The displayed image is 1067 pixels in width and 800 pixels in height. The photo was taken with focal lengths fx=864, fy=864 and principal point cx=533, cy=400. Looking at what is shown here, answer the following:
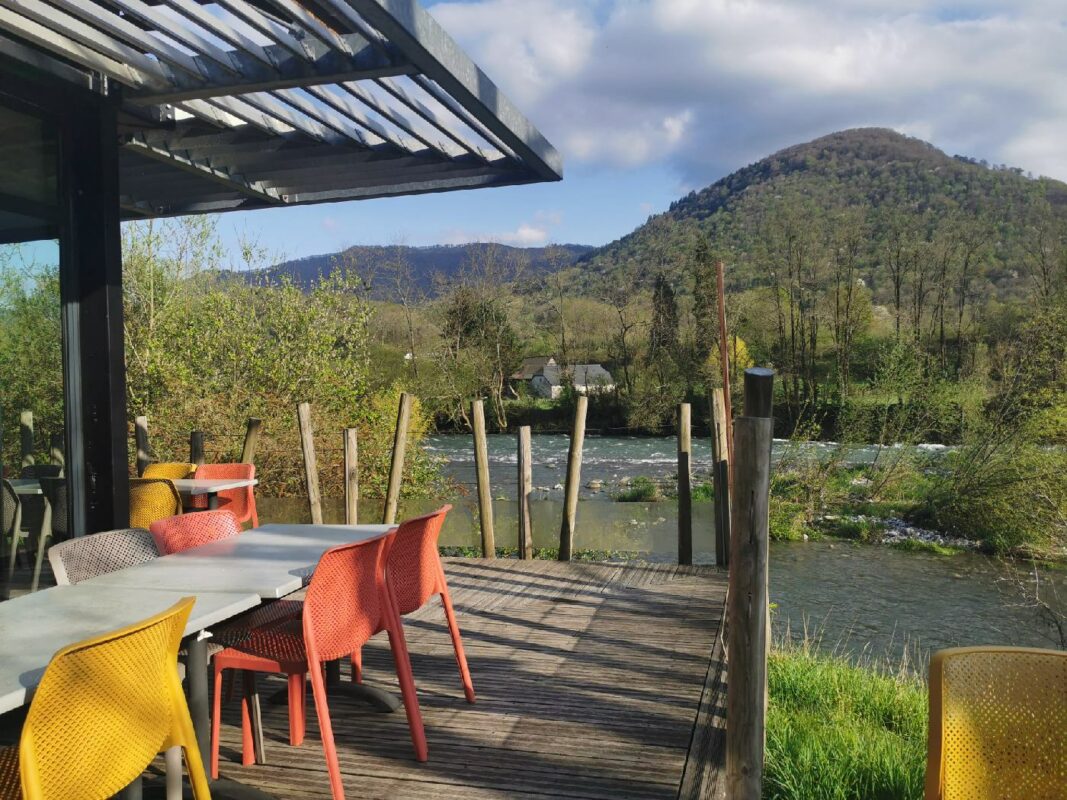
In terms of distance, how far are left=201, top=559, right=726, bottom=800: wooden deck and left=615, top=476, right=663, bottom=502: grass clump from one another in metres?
10.6

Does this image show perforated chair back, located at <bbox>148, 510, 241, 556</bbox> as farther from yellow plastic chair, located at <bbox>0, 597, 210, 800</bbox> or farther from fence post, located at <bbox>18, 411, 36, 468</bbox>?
fence post, located at <bbox>18, 411, 36, 468</bbox>

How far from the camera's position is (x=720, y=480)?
18.0 feet

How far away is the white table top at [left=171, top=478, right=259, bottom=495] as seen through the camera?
15.1 feet

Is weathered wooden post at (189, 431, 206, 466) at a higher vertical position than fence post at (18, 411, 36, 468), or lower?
lower

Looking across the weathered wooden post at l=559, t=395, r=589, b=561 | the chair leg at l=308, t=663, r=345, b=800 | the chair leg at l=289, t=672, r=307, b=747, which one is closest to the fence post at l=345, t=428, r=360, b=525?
the weathered wooden post at l=559, t=395, r=589, b=561

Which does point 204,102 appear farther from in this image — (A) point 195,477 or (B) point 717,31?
(B) point 717,31

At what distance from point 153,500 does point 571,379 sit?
23.9m

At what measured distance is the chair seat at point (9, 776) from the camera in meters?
1.71

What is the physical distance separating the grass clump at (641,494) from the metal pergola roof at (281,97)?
1061cm

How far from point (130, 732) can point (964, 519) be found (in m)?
13.5

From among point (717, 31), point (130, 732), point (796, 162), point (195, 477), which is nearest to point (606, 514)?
point (717, 31)

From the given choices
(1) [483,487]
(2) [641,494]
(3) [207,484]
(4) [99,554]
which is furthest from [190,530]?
(2) [641,494]

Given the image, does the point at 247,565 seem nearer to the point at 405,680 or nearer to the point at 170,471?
the point at 405,680

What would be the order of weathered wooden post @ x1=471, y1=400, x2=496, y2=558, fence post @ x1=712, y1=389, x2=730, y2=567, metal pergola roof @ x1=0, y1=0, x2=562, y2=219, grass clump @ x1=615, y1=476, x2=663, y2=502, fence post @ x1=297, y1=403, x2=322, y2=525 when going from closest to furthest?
metal pergola roof @ x1=0, y1=0, x2=562, y2=219
fence post @ x1=712, y1=389, x2=730, y2=567
weathered wooden post @ x1=471, y1=400, x2=496, y2=558
fence post @ x1=297, y1=403, x2=322, y2=525
grass clump @ x1=615, y1=476, x2=663, y2=502
